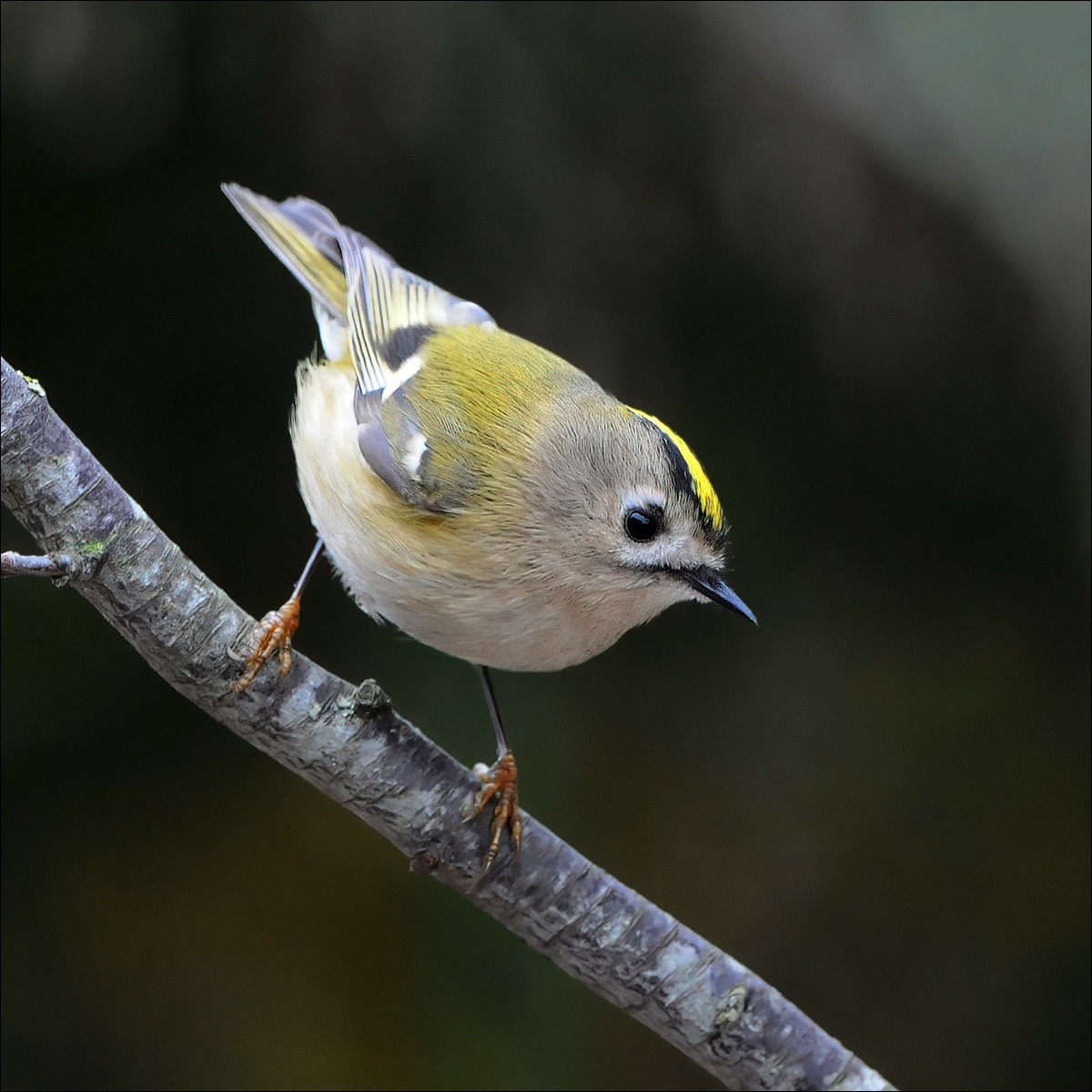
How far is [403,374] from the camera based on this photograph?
2312 mm

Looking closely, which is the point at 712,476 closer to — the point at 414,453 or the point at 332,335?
the point at 332,335

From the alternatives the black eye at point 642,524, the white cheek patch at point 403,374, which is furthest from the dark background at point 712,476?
the black eye at point 642,524

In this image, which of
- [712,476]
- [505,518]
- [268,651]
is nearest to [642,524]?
[505,518]

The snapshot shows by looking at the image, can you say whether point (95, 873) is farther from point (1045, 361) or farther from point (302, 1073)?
point (1045, 361)

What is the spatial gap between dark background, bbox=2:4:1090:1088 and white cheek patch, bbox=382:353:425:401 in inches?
32.2

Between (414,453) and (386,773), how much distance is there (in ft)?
1.85

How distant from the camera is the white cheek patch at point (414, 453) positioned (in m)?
2.00

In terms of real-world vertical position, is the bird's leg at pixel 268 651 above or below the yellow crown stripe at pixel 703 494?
below

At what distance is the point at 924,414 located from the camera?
10.6 ft

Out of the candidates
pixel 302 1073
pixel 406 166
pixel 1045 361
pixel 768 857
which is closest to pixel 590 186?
pixel 406 166

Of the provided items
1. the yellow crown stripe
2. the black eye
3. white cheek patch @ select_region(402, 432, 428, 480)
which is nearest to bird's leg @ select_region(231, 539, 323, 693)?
white cheek patch @ select_region(402, 432, 428, 480)

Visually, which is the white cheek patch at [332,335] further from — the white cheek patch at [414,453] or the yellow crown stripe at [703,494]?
the yellow crown stripe at [703,494]

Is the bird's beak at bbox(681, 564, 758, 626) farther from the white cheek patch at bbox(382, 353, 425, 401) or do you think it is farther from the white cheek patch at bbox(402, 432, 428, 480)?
the white cheek patch at bbox(382, 353, 425, 401)

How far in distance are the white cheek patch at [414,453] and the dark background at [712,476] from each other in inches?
42.0
